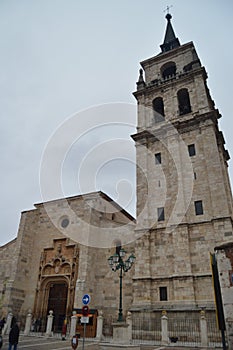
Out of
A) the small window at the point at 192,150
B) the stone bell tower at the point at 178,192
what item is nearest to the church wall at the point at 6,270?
the stone bell tower at the point at 178,192

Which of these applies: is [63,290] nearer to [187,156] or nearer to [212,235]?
[212,235]

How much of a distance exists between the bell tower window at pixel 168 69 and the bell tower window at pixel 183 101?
289cm

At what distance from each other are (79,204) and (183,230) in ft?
26.8

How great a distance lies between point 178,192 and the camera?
58.5ft

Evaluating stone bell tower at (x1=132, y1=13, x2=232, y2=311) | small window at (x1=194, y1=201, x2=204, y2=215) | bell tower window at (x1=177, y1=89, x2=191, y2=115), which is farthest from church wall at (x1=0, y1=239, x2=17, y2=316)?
bell tower window at (x1=177, y1=89, x2=191, y2=115)

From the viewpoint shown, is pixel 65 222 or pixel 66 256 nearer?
pixel 66 256

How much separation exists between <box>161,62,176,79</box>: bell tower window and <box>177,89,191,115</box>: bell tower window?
2.89 meters

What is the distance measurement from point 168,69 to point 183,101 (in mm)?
4300

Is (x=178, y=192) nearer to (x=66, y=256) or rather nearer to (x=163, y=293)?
(x=163, y=293)

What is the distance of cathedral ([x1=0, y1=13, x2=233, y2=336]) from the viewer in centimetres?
Answer: 1570

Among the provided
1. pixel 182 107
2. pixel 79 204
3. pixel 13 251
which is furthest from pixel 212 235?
pixel 13 251

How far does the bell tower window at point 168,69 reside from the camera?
24.8 m

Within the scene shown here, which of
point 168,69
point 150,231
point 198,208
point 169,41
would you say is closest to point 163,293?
point 150,231

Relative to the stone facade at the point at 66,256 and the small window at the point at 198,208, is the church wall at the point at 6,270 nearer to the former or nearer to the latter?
the stone facade at the point at 66,256
